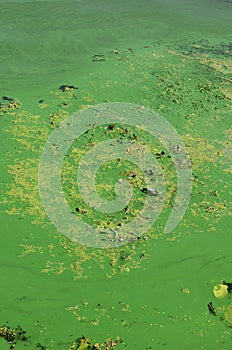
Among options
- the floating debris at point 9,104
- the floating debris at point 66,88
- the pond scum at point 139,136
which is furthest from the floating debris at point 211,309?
the floating debris at point 66,88

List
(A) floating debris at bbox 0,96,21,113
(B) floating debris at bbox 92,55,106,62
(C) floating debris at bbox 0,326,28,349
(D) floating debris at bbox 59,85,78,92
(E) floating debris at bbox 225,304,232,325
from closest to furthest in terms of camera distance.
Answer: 1. (C) floating debris at bbox 0,326,28,349
2. (E) floating debris at bbox 225,304,232,325
3. (A) floating debris at bbox 0,96,21,113
4. (D) floating debris at bbox 59,85,78,92
5. (B) floating debris at bbox 92,55,106,62

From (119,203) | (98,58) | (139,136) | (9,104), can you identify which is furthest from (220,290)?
(98,58)

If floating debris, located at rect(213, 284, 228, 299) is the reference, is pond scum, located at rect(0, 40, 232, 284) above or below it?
above

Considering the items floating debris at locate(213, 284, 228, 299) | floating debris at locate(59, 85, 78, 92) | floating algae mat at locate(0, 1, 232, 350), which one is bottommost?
floating debris at locate(213, 284, 228, 299)

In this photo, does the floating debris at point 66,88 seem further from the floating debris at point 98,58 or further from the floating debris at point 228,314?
the floating debris at point 228,314

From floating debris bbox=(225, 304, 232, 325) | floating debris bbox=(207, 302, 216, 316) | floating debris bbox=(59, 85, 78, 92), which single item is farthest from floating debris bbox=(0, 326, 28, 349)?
floating debris bbox=(59, 85, 78, 92)

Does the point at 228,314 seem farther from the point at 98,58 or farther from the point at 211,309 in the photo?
the point at 98,58

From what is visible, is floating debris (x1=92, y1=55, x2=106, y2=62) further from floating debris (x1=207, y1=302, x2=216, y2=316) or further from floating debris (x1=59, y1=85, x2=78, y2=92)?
floating debris (x1=207, y1=302, x2=216, y2=316)
